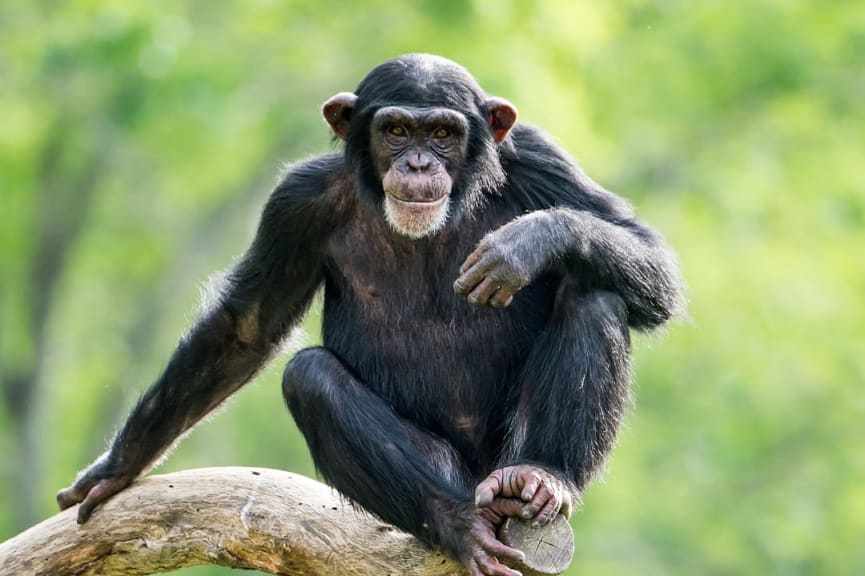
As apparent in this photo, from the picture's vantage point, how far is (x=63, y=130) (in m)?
18.3

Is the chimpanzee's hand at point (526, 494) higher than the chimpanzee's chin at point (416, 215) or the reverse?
the reverse

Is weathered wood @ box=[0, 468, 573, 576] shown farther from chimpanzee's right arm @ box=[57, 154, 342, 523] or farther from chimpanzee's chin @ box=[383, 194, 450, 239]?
chimpanzee's chin @ box=[383, 194, 450, 239]

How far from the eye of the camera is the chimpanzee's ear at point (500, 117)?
22.7 feet

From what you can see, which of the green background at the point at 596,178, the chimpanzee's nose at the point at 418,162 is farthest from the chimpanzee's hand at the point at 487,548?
the green background at the point at 596,178

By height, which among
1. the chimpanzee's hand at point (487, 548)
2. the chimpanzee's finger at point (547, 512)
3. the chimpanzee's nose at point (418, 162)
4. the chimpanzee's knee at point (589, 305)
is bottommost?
the chimpanzee's hand at point (487, 548)

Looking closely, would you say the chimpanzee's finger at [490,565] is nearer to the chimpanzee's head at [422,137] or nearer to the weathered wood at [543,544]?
the weathered wood at [543,544]

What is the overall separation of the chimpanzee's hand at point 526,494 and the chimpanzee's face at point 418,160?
1312 mm

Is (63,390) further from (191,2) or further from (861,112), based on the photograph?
(861,112)

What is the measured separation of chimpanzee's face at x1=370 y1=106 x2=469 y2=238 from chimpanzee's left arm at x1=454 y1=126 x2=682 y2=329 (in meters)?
0.41

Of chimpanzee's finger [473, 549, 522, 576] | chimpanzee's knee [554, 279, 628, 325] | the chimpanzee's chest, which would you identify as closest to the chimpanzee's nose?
the chimpanzee's chest

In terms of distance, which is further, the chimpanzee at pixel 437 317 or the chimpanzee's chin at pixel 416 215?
the chimpanzee's chin at pixel 416 215

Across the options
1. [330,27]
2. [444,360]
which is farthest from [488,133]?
[330,27]

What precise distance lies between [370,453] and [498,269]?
1035mm

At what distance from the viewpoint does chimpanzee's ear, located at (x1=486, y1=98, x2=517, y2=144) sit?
22.7ft
